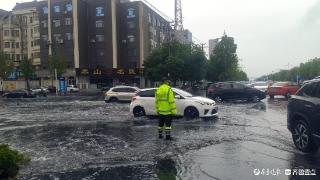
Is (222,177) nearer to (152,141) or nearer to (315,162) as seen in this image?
(315,162)

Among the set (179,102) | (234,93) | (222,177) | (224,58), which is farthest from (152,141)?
(224,58)

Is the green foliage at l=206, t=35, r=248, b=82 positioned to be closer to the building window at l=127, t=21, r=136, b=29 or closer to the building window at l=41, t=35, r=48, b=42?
the building window at l=127, t=21, r=136, b=29

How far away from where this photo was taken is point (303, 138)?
8984 mm

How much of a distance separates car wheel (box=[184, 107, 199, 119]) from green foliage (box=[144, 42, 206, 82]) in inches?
1564

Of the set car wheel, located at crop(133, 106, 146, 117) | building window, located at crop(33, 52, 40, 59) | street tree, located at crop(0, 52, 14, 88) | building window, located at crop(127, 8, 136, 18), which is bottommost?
car wheel, located at crop(133, 106, 146, 117)

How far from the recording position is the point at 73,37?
7294cm

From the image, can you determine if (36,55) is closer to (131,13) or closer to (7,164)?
(131,13)

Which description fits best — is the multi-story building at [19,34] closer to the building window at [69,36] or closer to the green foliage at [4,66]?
the building window at [69,36]

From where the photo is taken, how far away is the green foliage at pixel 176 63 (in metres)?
57.2

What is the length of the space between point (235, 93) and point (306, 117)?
2084cm

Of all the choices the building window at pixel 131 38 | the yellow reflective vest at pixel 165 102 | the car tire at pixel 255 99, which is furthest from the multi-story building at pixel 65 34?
the yellow reflective vest at pixel 165 102

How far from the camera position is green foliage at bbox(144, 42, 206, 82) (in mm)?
57219

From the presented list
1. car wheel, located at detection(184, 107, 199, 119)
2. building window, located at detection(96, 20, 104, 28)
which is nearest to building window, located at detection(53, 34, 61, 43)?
building window, located at detection(96, 20, 104, 28)

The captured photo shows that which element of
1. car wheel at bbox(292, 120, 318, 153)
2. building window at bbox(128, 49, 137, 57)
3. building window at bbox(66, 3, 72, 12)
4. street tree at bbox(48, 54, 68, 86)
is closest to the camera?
car wheel at bbox(292, 120, 318, 153)
